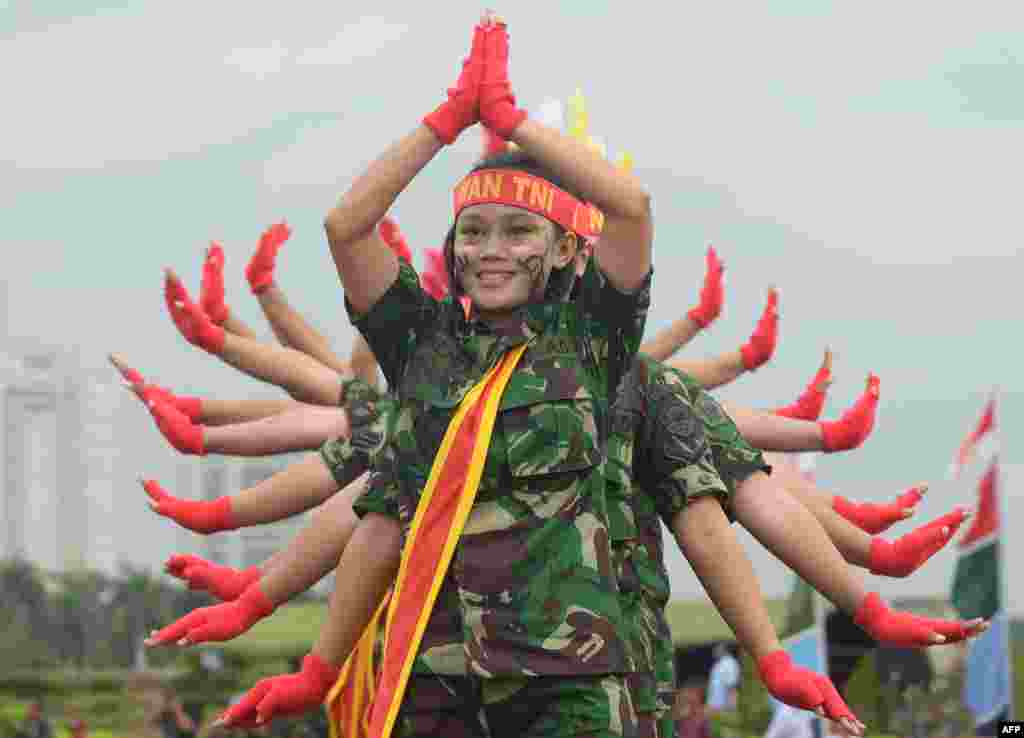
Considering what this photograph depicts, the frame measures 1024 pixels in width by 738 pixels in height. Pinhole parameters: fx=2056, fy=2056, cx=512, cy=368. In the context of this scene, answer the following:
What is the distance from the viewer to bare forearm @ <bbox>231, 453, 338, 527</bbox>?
7.44m

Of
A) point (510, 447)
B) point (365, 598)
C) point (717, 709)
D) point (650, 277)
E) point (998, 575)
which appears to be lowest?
point (717, 709)

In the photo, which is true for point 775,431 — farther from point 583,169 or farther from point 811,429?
point 583,169

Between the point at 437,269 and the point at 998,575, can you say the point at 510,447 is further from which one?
the point at 998,575

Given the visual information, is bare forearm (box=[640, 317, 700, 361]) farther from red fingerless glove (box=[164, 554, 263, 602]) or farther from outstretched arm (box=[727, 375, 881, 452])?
red fingerless glove (box=[164, 554, 263, 602])

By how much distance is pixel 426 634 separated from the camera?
450 centimetres

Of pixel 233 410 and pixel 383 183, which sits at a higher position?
pixel 383 183

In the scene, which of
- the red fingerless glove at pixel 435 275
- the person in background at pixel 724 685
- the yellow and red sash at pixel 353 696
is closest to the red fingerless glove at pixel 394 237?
the red fingerless glove at pixel 435 275

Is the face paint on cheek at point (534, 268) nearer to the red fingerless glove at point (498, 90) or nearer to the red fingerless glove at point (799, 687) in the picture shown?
the red fingerless glove at point (498, 90)

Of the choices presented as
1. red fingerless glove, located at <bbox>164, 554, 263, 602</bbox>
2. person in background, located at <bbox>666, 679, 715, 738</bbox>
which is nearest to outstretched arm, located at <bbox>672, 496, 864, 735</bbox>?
red fingerless glove, located at <bbox>164, 554, 263, 602</bbox>

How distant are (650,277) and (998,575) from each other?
11036 mm

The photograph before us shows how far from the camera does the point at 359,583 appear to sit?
17.2ft

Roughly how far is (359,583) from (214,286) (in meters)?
4.53

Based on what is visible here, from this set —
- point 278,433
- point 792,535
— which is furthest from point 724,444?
point 278,433

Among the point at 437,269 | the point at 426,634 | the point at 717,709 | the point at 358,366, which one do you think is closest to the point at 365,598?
the point at 426,634
